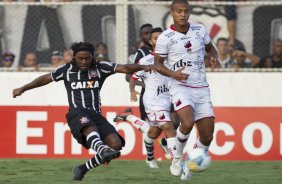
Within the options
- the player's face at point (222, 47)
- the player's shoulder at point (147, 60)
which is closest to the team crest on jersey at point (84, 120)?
the player's shoulder at point (147, 60)

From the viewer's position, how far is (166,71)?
40.0 feet

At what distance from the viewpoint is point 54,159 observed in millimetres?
17281

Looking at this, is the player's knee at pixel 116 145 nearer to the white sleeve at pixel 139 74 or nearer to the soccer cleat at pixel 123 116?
the white sleeve at pixel 139 74

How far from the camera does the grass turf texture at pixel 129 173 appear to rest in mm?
12734

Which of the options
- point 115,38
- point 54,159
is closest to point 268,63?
point 115,38

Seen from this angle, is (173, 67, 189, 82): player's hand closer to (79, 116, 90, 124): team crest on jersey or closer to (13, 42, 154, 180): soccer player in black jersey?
(13, 42, 154, 180): soccer player in black jersey

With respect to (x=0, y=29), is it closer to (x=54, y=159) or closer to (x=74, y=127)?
(x=54, y=159)

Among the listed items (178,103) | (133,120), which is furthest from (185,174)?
(133,120)

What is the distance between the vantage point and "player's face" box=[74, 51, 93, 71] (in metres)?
12.5

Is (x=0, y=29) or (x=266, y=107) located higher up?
(x=0, y=29)

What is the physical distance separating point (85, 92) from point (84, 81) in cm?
15

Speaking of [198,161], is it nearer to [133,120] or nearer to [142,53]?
[142,53]

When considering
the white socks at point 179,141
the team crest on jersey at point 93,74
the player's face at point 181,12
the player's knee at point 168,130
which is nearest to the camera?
the player's face at point 181,12

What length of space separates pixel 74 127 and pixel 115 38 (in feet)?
18.8
